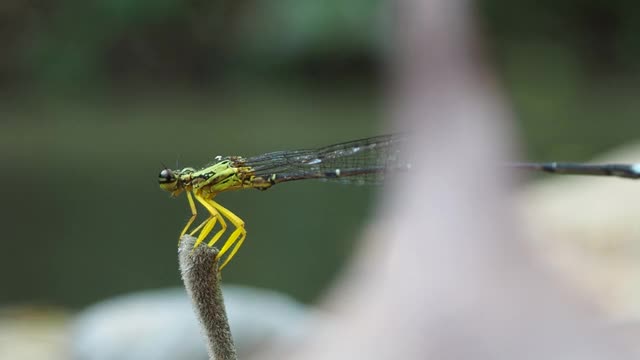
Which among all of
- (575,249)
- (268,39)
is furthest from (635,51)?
(575,249)

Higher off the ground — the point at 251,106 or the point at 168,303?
the point at 251,106

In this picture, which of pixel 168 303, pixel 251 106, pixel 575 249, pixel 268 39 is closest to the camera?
pixel 168 303

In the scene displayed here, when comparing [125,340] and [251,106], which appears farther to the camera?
[251,106]

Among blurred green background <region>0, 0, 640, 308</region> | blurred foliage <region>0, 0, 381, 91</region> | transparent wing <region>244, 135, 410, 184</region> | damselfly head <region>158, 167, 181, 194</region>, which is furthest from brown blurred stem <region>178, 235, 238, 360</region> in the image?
blurred foliage <region>0, 0, 381, 91</region>

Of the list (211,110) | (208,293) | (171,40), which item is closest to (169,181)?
(208,293)

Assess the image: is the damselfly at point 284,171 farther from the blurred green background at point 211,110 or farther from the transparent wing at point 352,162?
the blurred green background at point 211,110

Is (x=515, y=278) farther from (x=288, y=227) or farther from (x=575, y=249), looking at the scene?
(x=288, y=227)

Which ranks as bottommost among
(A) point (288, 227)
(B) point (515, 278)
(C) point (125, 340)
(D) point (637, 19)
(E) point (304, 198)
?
(B) point (515, 278)
